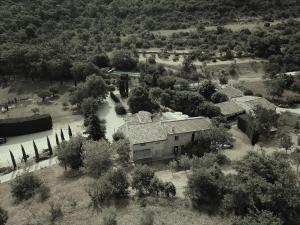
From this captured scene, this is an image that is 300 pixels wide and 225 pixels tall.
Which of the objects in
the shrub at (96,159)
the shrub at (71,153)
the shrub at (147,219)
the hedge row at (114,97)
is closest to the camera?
the shrub at (147,219)

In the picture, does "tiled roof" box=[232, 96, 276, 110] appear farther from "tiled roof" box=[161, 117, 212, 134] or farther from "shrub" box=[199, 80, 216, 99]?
"tiled roof" box=[161, 117, 212, 134]

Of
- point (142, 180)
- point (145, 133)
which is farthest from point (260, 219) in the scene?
point (145, 133)

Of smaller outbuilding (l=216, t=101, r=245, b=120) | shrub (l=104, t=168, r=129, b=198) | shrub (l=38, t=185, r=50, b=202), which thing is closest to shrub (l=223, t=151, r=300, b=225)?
shrub (l=104, t=168, r=129, b=198)

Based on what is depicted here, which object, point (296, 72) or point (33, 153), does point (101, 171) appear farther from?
point (296, 72)

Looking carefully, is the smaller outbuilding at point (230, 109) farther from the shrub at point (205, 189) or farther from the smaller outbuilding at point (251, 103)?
the shrub at point (205, 189)

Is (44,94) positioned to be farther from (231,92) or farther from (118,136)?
(231,92)

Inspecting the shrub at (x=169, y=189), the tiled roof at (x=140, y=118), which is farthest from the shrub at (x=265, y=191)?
the tiled roof at (x=140, y=118)
